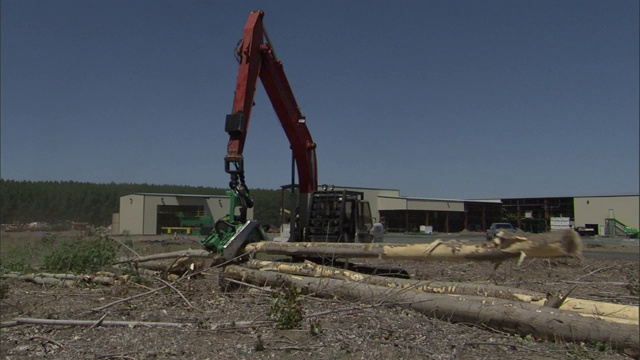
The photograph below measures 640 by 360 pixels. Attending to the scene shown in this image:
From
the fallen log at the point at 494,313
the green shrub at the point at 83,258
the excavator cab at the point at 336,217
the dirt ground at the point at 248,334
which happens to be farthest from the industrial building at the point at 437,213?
the fallen log at the point at 494,313

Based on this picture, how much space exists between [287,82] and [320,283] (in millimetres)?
7131

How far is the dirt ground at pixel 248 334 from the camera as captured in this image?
5.48 meters

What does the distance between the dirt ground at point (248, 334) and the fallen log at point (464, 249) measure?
38.8 inches

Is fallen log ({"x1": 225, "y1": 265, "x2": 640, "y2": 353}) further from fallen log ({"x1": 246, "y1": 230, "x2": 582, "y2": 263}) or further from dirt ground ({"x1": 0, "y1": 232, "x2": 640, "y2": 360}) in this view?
fallen log ({"x1": 246, "y1": 230, "x2": 582, "y2": 263})

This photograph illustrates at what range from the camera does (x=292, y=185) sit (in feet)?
45.2

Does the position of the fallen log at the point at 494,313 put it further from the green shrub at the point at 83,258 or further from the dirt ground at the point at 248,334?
the green shrub at the point at 83,258

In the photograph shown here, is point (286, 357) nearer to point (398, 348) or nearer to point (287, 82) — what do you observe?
point (398, 348)

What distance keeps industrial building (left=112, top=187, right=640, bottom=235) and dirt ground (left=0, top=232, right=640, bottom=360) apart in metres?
11.1

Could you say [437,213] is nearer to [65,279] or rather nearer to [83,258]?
[83,258]

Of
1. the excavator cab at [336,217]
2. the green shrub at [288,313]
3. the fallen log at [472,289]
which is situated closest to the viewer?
the fallen log at [472,289]

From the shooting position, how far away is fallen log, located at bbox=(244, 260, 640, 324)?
19.8 ft

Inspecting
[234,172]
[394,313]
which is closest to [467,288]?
[394,313]

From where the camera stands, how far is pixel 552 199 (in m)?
35.6

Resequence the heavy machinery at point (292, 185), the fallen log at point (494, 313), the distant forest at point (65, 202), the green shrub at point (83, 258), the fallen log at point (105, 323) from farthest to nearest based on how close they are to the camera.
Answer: the distant forest at point (65, 202) → the green shrub at point (83, 258) → the heavy machinery at point (292, 185) → the fallen log at point (105, 323) → the fallen log at point (494, 313)
